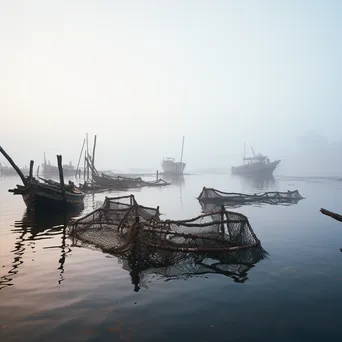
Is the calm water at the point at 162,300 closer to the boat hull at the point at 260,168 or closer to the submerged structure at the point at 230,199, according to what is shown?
the submerged structure at the point at 230,199

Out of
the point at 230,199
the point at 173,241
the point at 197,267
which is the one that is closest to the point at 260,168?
the point at 230,199

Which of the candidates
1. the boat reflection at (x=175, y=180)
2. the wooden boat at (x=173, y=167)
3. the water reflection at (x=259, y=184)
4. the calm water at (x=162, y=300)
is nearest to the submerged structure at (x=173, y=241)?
the calm water at (x=162, y=300)

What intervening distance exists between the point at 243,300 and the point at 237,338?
1.33 meters

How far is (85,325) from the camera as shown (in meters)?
4.36

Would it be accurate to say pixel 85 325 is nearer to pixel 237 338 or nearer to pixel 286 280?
pixel 237 338

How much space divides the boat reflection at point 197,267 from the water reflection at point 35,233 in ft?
5.94

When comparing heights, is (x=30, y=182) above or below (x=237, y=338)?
above

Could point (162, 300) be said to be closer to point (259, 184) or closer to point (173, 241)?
point (173, 241)

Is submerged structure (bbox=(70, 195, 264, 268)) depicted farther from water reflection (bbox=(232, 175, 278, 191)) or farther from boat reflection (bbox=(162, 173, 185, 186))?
boat reflection (bbox=(162, 173, 185, 186))

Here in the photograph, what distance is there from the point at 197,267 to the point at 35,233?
7686 mm

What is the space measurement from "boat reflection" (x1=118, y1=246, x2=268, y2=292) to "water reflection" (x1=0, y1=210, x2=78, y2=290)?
1.81 metres

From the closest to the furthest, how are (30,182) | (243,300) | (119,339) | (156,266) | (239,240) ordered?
(119,339), (243,300), (156,266), (239,240), (30,182)

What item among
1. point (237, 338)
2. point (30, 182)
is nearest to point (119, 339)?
point (237, 338)

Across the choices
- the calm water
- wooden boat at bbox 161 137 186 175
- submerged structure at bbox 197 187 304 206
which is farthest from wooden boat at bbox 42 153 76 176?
the calm water
